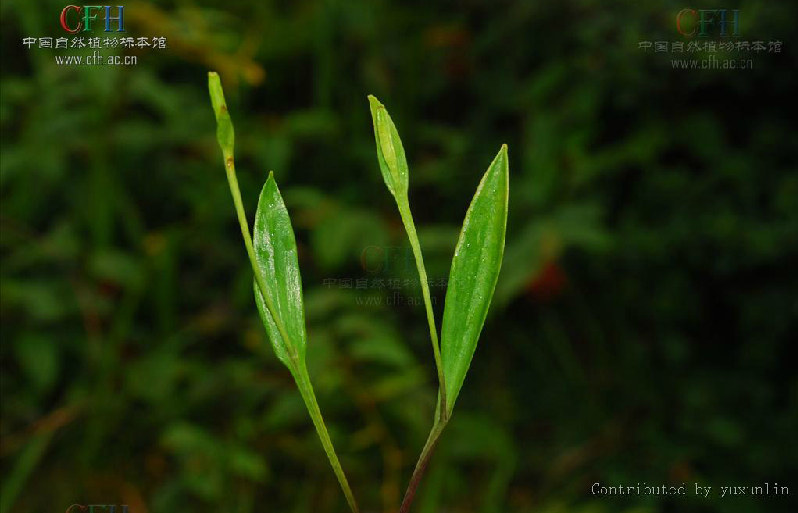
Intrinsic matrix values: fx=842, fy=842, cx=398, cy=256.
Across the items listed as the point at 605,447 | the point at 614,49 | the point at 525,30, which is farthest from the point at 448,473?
the point at 525,30

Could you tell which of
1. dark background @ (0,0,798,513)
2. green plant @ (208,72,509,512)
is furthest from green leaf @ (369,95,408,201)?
dark background @ (0,0,798,513)

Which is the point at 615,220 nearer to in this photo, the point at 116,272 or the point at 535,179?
the point at 535,179

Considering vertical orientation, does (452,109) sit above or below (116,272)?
above

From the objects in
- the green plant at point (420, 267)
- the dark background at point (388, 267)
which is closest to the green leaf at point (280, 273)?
the green plant at point (420, 267)

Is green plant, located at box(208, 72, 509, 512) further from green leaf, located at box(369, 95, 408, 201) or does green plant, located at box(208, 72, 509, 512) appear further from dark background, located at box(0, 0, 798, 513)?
dark background, located at box(0, 0, 798, 513)

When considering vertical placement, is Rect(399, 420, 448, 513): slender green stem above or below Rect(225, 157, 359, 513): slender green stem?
below

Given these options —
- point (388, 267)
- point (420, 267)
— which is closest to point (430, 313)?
point (420, 267)
